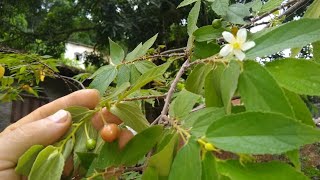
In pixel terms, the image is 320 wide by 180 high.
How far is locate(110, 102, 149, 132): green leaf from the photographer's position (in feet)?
1.70

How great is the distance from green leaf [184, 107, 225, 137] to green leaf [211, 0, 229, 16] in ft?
0.94

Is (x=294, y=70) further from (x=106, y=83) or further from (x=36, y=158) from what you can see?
(x=106, y=83)

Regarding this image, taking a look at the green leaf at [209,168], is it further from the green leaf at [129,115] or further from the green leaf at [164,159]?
the green leaf at [129,115]

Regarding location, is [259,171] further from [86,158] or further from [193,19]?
[193,19]

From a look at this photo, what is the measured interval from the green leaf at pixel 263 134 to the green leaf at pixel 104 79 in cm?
40

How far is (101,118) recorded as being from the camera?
0.55 m

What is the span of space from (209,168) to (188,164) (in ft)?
0.06

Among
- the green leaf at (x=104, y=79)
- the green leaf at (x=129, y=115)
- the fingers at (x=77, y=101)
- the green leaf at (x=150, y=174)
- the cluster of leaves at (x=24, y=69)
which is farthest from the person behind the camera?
the cluster of leaves at (x=24, y=69)

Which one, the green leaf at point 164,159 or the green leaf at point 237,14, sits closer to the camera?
the green leaf at point 164,159

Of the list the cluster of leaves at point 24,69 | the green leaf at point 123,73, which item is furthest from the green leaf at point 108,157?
the cluster of leaves at point 24,69

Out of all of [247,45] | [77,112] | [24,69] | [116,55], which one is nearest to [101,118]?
[77,112]

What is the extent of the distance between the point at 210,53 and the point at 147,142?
0.15 meters

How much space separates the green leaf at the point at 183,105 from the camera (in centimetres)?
45

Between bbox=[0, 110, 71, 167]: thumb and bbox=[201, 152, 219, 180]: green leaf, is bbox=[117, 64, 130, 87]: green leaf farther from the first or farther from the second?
bbox=[201, 152, 219, 180]: green leaf
